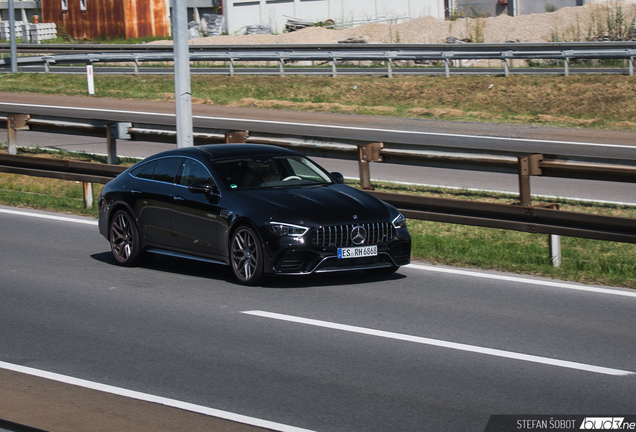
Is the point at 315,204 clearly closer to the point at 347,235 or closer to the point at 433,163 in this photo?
the point at 347,235

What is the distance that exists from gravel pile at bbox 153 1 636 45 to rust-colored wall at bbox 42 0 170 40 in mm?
13092

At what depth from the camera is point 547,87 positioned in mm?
26938

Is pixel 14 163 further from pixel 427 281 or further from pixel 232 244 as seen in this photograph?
pixel 427 281

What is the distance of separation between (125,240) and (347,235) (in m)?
3.12

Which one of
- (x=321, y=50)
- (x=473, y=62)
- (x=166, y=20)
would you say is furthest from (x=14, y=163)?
(x=166, y=20)

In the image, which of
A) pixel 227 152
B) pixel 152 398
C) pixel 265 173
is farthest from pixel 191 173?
pixel 152 398

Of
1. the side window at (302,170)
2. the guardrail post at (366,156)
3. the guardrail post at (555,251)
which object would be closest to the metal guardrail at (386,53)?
the guardrail post at (366,156)

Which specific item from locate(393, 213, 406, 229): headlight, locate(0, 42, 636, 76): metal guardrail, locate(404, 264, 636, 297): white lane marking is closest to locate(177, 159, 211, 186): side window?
locate(393, 213, 406, 229): headlight

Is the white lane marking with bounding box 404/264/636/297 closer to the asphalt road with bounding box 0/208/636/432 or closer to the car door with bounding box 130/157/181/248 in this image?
the asphalt road with bounding box 0/208/636/432

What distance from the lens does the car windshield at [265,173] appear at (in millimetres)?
10109

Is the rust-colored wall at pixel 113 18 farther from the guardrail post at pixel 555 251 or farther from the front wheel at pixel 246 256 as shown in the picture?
the front wheel at pixel 246 256

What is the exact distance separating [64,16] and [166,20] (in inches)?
290

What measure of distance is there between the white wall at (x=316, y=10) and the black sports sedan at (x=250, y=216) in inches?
1785

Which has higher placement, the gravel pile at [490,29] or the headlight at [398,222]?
the gravel pile at [490,29]
